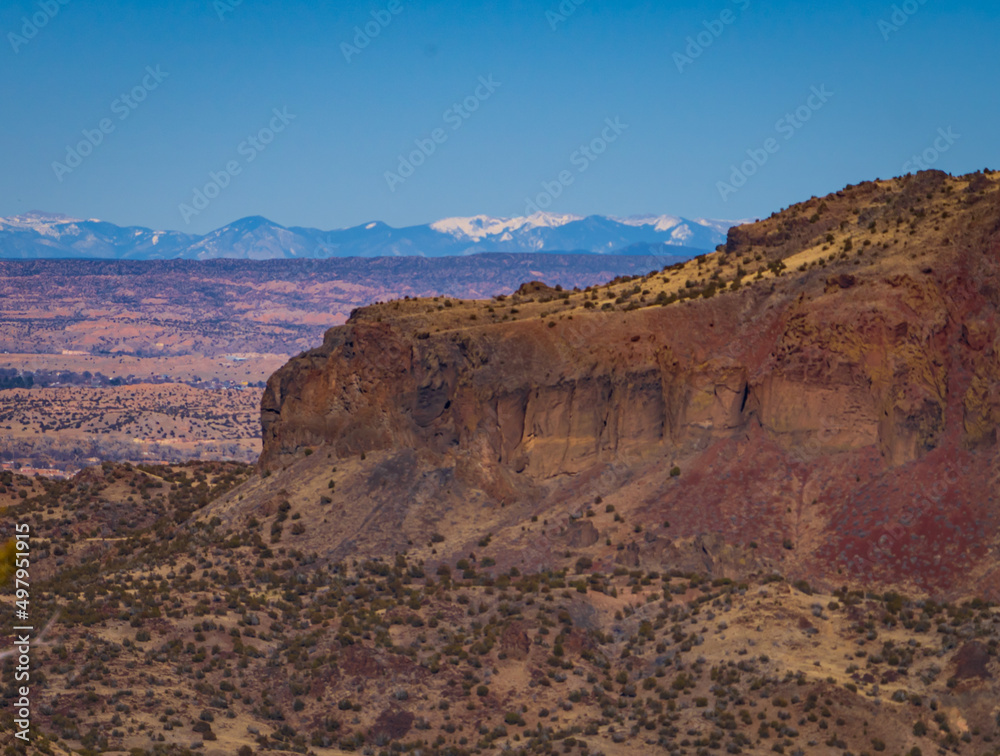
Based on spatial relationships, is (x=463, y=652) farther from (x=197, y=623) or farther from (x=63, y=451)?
(x=63, y=451)

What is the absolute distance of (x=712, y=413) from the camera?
5200 cm

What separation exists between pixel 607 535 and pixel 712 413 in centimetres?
589

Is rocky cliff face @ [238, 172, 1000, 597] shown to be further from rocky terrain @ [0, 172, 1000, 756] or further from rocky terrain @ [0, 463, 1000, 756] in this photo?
rocky terrain @ [0, 463, 1000, 756]

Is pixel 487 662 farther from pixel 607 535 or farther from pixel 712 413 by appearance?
pixel 712 413

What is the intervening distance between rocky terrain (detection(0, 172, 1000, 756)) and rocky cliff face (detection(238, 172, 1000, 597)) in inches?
4.3

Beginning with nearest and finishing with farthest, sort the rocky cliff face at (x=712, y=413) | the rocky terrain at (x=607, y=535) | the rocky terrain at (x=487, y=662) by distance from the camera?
→ the rocky terrain at (x=487, y=662) < the rocky terrain at (x=607, y=535) < the rocky cliff face at (x=712, y=413)

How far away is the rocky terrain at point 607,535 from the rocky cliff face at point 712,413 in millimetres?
109

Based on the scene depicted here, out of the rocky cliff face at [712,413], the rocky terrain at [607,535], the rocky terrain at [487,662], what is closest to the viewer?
the rocky terrain at [487,662]

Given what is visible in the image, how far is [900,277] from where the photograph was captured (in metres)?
50.0

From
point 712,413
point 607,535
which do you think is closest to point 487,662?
point 607,535

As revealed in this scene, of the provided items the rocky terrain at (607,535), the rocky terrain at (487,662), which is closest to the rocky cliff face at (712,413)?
the rocky terrain at (607,535)

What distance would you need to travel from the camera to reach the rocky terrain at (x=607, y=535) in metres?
38.4

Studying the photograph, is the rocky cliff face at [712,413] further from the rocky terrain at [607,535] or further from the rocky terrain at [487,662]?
the rocky terrain at [487,662]

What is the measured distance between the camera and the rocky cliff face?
154 ft
